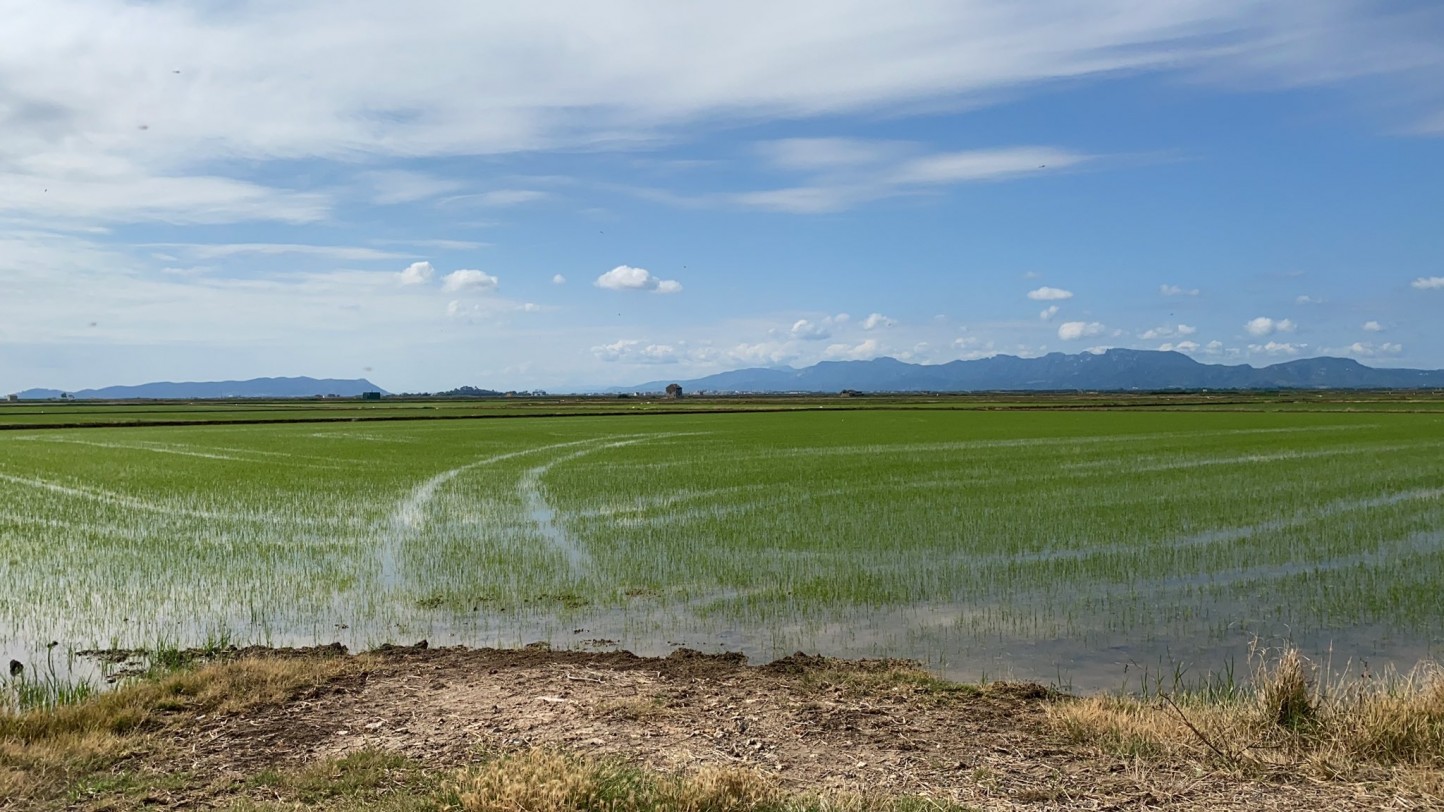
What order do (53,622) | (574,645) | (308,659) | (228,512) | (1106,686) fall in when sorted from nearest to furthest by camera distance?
(1106,686) < (308,659) < (574,645) < (53,622) < (228,512)

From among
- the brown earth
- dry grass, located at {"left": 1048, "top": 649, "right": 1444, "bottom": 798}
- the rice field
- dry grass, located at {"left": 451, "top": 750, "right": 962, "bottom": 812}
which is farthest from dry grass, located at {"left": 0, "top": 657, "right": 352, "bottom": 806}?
dry grass, located at {"left": 1048, "top": 649, "right": 1444, "bottom": 798}

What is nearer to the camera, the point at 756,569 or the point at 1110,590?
the point at 1110,590

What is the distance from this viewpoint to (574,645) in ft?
32.9

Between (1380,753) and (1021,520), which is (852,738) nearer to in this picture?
(1380,753)

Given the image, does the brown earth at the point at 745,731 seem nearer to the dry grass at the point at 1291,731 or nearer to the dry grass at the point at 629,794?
the dry grass at the point at 1291,731

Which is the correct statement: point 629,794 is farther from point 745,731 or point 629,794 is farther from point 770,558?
point 770,558

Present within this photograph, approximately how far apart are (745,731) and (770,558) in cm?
756

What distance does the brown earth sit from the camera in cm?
565

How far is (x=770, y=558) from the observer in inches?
564

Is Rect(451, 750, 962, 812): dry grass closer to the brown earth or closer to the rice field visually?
the brown earth

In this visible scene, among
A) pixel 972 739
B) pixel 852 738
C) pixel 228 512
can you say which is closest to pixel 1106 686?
pixel 972 739

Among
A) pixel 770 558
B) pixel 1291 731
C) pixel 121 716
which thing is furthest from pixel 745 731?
pixel 770 558

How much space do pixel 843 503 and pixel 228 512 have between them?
14.0 meters

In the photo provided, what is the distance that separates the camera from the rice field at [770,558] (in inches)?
406
